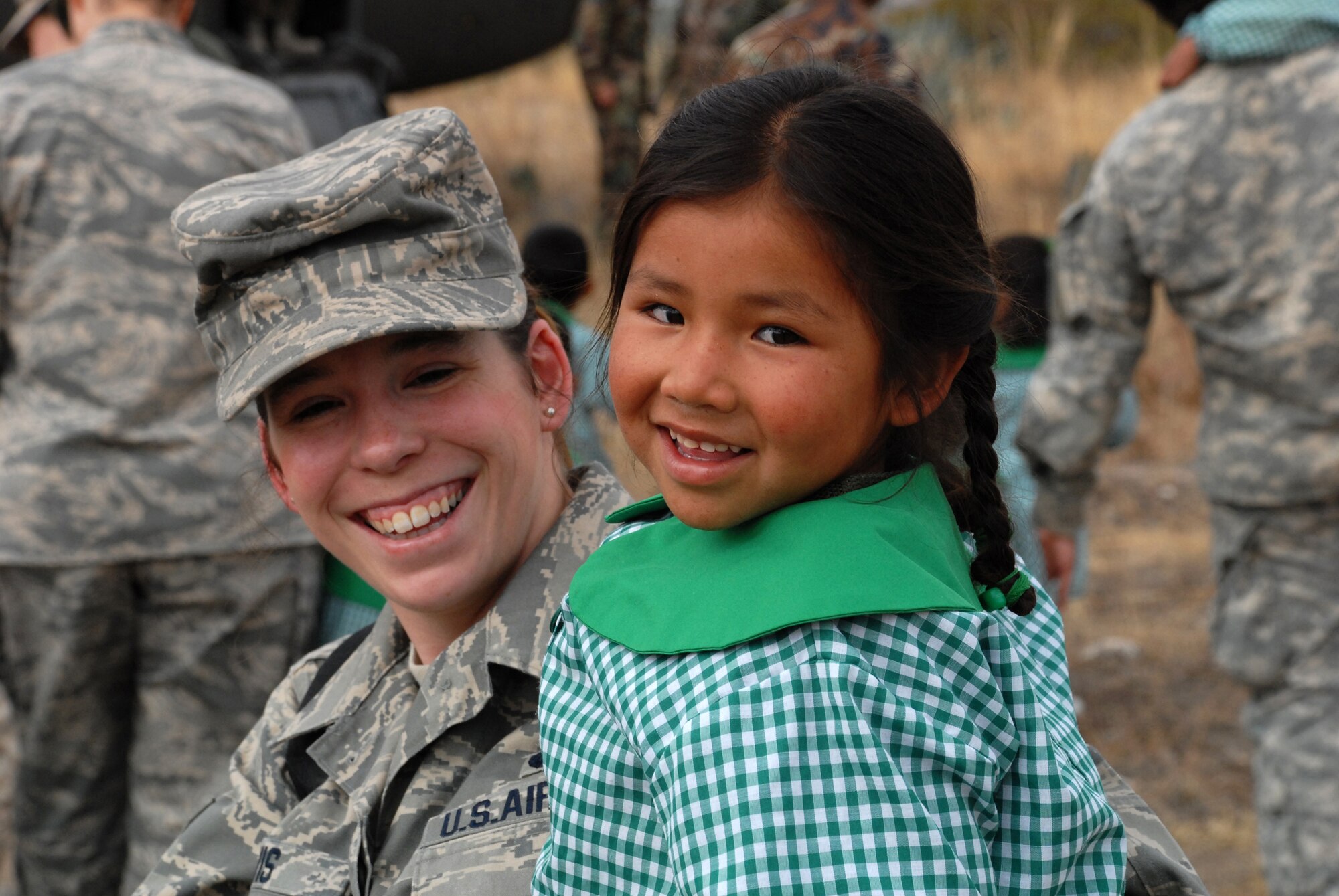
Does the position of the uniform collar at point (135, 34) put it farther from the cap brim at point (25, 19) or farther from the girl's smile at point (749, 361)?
the girl's smile at point (749, 361)

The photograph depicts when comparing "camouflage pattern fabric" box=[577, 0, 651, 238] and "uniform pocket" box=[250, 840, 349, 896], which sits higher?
"uniform pocket" box=[250, 840, 349, 896]

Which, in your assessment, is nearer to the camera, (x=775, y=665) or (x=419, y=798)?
(x=775, y=665)

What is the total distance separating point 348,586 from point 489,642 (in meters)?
1.59

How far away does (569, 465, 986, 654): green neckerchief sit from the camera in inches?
45.8

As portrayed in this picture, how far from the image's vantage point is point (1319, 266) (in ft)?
11.3

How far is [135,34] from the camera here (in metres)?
3.57

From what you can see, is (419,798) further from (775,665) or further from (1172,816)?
(1172,816)

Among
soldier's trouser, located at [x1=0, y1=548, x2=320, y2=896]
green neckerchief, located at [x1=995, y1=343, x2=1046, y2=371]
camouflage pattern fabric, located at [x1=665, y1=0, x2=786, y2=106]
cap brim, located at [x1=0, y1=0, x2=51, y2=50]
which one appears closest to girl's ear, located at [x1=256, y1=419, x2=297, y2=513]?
soldier's trouser, located at [x1=0, y1=548, x2=320, y2=896]

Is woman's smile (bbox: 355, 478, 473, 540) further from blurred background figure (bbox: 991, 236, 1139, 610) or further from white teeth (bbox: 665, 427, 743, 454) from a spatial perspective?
blurred background figure (bbox: 991, 236, 1139, 610)

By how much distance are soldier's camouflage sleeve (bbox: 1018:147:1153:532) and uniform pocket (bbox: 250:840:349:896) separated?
263cm

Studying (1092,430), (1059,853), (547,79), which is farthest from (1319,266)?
(547,79)

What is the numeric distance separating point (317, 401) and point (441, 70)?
7.33 metres

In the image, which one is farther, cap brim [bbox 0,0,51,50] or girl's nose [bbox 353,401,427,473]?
cap brim [bbox 0,0,51,50]

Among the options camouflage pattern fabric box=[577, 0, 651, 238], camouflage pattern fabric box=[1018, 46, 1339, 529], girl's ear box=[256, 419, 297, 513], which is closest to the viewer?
girl's ear box=[256, 419, 297, 513]
